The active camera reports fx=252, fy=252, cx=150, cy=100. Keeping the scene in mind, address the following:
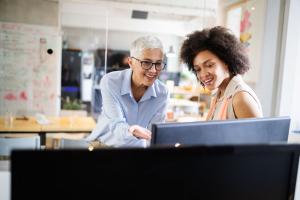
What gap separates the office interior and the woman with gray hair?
3.45 ft

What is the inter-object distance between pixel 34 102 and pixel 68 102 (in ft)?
1.27

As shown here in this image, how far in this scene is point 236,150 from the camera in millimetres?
567

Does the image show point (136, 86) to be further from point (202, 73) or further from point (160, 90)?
point (202, 73)

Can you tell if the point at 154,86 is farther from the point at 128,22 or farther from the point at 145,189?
the point at 128,22

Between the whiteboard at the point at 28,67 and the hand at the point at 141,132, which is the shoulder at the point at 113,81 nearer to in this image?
the hand at the point at 141,132

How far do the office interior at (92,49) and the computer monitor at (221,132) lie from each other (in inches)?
81.3

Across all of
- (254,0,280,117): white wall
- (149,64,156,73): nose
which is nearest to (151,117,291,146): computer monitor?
(149,64,156,73): nose

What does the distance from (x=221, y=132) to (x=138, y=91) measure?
41.2 inches

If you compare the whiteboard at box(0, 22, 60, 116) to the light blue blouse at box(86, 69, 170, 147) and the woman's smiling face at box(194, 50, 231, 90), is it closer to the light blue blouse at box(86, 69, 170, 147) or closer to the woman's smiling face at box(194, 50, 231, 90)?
the light blue blouse at box(86, 69, 170, 147)

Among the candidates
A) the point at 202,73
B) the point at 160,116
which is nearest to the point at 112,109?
the point at 160,116

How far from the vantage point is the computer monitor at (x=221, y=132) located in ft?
2.06

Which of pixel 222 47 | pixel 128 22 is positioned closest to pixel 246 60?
pixel 222 47

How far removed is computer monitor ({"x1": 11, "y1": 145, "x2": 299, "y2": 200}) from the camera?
46 cm

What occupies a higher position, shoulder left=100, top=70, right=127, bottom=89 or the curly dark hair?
the curly dark hair
